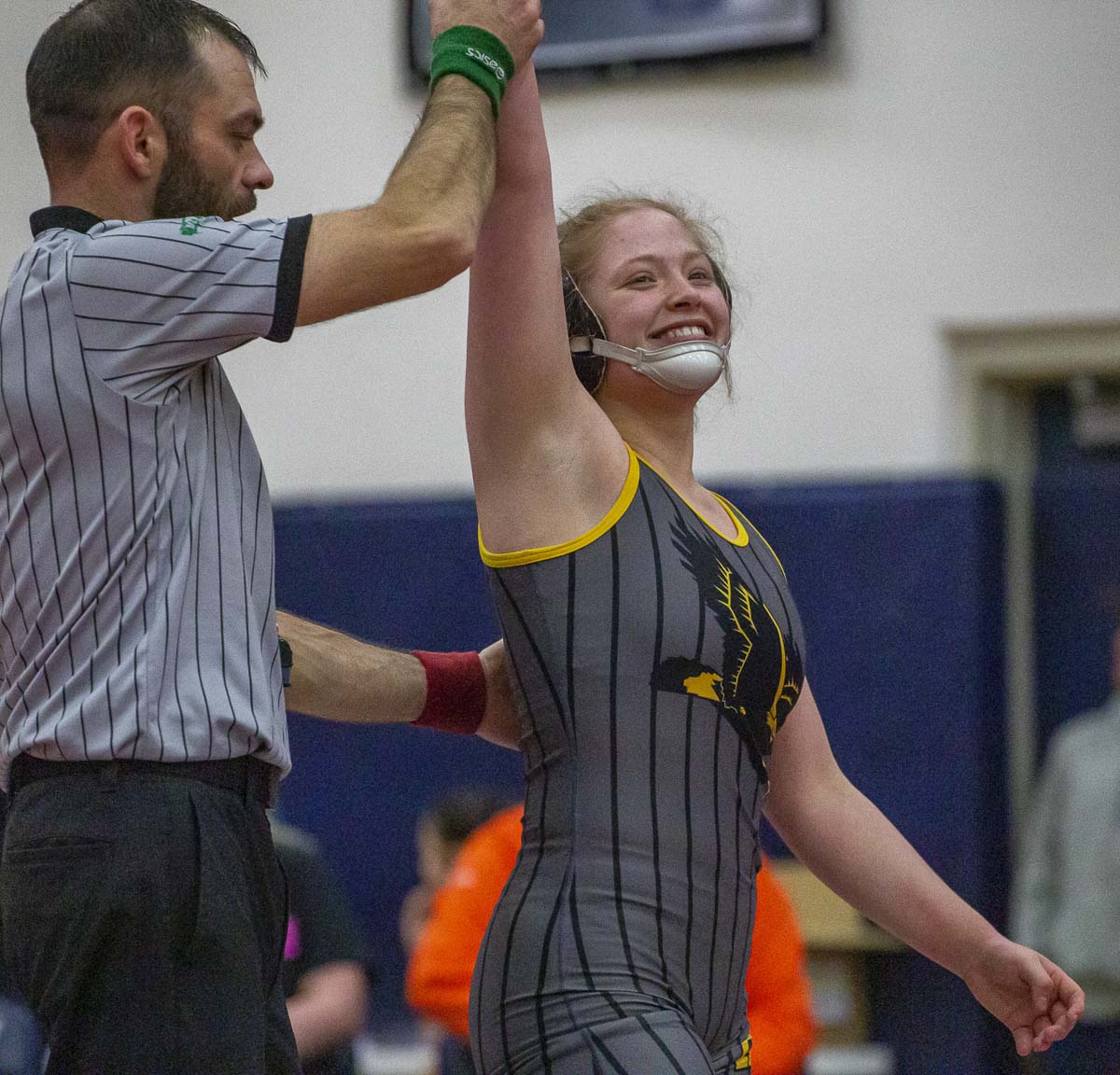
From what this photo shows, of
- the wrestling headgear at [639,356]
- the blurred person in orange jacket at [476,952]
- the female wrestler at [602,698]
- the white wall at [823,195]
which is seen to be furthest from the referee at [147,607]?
the white wall at [823,195]

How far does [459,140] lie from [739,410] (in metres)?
3.65

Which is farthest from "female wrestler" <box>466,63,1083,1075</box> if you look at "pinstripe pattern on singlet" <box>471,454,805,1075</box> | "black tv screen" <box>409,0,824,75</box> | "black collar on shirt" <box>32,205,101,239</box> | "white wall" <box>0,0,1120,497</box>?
"black tv screen" <box>409,0,824,75</box>

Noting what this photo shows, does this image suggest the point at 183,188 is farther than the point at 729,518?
No

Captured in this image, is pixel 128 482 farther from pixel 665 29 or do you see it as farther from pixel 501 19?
pixel 665 29

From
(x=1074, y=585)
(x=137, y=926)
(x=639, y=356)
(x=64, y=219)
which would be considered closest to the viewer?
(x=137, y=926)

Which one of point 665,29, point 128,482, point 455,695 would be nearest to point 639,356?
point 455,695

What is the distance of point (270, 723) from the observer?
1.86m

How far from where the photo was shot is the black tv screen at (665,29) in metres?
5.40

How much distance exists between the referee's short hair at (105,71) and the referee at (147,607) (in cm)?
1

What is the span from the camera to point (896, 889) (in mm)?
2332

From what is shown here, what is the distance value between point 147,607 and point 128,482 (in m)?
0.13

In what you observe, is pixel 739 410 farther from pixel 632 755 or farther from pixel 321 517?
pixel 632 755

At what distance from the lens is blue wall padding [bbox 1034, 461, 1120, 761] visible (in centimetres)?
529

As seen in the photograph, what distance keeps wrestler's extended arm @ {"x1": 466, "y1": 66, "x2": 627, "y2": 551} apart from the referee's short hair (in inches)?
14.4
